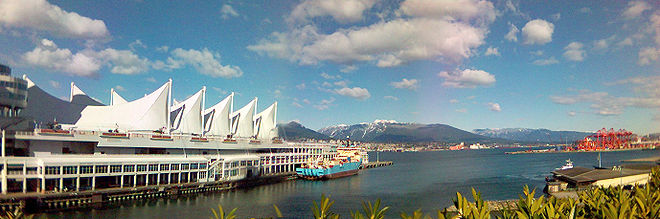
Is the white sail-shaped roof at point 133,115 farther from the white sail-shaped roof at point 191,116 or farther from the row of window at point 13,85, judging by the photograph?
the row of window at point 13,85

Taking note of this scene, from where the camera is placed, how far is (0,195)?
3266 cm

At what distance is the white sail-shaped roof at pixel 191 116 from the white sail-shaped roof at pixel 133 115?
641 centimetres

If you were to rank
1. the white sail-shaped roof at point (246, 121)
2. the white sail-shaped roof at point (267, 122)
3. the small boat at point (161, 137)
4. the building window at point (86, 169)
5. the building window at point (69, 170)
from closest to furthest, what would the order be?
the building window at point (69, 170) → the building window at point (86, 169) → the small boat at point (161, 137) → the white sail-shaped roof at point (246, 121) → the white sail-shaped roof at point (267, 122)

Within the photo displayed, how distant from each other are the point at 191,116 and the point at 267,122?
2713cm

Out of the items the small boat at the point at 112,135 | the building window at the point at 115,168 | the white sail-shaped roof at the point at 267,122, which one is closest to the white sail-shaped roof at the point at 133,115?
the small boat at the point at 112,135

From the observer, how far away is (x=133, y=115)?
52.9 meters

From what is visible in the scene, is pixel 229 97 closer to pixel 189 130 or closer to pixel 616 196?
pixel 189 130

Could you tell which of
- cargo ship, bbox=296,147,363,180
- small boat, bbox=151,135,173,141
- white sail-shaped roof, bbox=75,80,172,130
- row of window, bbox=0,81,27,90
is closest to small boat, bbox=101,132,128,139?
small boat, bbox=151,135,173,141

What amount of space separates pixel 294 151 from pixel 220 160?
2457cm

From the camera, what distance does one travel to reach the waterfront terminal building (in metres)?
36.1

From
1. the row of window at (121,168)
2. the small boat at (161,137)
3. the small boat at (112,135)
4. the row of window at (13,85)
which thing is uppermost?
the row of window at (13,85)

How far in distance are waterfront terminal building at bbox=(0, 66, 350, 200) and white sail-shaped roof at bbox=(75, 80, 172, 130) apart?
0.38ft

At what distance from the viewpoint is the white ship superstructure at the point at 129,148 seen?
36.1 meters

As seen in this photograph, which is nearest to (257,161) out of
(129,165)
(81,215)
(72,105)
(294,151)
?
(294,151)
